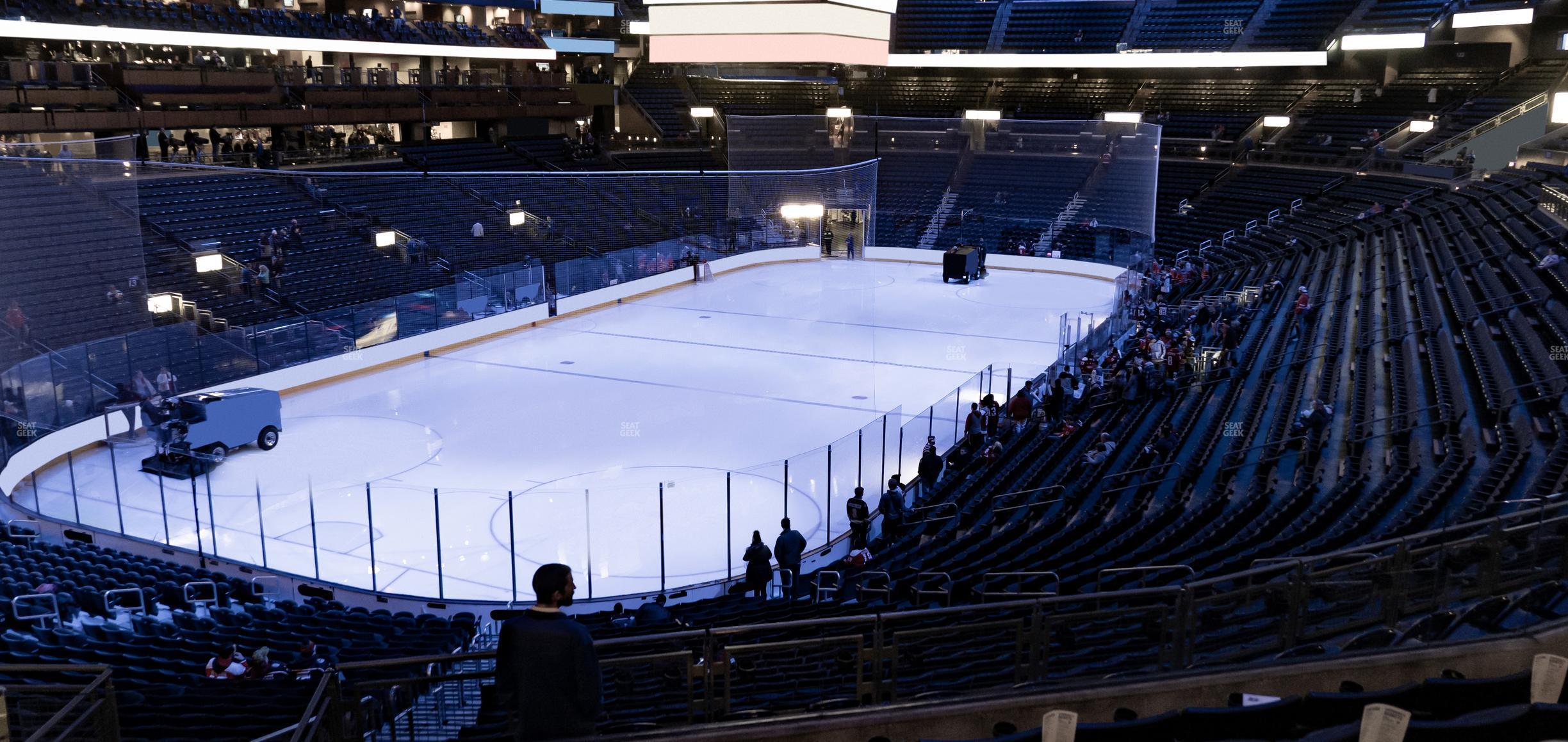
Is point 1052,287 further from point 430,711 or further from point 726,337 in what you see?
point 430,711

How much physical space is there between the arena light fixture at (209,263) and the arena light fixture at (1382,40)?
32537 millimetres

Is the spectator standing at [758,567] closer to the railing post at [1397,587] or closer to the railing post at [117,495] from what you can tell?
the railing post at [1397,587]

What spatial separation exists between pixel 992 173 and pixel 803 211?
7679mm

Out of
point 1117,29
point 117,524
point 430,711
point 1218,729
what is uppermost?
point 1117,29

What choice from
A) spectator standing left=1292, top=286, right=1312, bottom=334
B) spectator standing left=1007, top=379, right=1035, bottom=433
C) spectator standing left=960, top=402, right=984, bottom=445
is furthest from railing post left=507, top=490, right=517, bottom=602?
spectator standing left=1292, top=286, right=1312, bottom=334

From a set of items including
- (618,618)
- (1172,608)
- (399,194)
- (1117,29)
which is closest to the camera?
(1172,608)

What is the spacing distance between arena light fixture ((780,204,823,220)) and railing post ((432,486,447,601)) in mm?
22338

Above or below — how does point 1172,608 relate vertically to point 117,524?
above

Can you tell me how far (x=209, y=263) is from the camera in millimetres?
21781

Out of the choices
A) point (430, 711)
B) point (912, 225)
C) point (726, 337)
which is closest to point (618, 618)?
point (430, 711)

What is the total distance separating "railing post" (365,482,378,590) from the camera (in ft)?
38.9

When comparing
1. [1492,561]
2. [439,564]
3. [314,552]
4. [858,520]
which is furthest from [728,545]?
[1492,561]

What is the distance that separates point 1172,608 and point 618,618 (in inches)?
212

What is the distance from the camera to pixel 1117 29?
4428 cm
